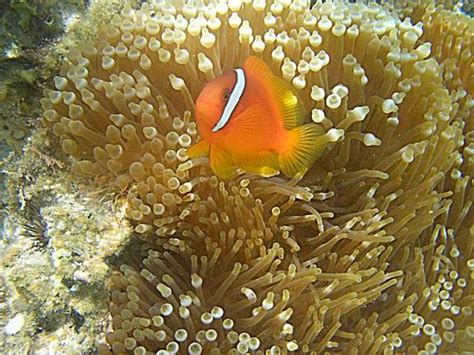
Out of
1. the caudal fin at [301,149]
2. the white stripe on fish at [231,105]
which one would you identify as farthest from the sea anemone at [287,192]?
the white stripe on fish at [231,105]

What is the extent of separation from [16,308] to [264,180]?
77cm

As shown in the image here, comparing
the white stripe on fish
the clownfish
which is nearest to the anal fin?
the clownfish

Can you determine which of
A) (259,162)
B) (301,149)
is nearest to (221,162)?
(259,162)

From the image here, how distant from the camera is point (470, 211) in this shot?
161cm

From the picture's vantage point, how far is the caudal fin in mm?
1264

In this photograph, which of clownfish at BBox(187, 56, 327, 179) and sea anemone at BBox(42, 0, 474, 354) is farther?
sea anemone at BBox(42, 0, 474, 354)

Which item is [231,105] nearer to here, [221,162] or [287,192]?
[221,162]

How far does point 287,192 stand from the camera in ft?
4.41

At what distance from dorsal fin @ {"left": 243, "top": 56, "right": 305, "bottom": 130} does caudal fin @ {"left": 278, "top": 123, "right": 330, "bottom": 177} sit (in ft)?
0.10

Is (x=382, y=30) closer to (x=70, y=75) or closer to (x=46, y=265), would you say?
(x=70, y=75)

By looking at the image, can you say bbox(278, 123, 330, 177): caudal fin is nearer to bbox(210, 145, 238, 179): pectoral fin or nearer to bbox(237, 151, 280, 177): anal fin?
bbox(237, 151, 280, 177): anal fin

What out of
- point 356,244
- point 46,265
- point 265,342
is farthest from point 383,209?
point 46,265

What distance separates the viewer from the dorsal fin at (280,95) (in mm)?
1259

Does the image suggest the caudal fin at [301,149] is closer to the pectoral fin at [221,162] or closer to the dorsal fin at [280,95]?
the dorsal fin at [280,95]
